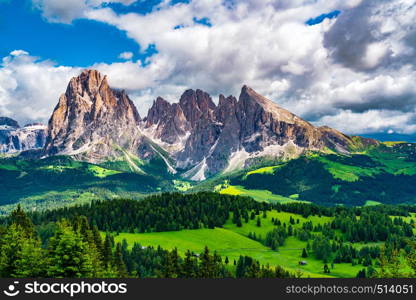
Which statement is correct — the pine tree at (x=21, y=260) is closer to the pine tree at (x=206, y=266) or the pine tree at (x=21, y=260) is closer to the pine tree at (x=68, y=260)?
the pine tree at (x=68, y=260)

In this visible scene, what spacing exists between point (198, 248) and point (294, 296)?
6352 inches

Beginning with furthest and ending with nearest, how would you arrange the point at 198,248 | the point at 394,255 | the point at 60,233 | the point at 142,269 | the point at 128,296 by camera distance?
the point at 198,248, the point at 142,269, the point at 60,233, the point at 394,255, the point at 128,296

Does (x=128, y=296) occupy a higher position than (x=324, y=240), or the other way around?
(x=128, y=296)

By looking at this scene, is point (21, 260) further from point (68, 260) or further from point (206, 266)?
point (206, 266)

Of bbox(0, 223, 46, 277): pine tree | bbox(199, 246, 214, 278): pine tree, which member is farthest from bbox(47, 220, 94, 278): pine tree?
bbox(199, 246, 214, 278): pine tree

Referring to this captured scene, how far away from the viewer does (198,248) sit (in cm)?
19262

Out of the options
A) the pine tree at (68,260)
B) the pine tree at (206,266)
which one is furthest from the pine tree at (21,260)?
the pine tree at (206,266)

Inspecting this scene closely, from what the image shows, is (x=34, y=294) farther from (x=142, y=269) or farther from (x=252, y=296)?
(x=142, y=269)

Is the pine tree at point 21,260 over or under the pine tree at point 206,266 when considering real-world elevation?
over

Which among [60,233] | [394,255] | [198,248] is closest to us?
[394,255]

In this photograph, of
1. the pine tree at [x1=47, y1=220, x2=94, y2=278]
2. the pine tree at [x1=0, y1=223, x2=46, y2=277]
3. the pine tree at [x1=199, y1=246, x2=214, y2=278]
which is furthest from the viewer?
the pine tree at [x1=199, y1=246, x2=214, y2=278]

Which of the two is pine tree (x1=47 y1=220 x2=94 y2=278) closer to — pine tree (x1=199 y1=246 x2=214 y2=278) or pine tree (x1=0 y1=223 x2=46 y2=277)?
pine tree (x1=0 y1=223 x2=46 y2=277)

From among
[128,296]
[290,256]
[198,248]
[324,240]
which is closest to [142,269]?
[198,248]

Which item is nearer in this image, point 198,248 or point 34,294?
point 34,294
